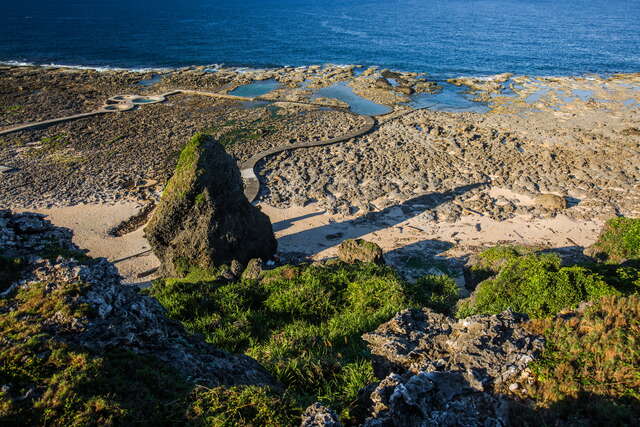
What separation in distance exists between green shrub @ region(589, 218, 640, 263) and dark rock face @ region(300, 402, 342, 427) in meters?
13.4

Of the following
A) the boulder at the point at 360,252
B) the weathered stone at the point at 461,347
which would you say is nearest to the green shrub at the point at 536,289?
the weathered stone at the point at 461,347

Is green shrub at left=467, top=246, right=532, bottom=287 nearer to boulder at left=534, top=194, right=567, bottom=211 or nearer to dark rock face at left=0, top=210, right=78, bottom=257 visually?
boulder at left=534, top=194, right=567, bottom=211

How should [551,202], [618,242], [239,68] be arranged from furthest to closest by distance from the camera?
[239,68], [551,202], [618,242]

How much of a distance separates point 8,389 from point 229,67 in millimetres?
59188

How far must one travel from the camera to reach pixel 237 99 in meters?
41.5

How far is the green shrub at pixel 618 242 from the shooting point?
14.0 metres

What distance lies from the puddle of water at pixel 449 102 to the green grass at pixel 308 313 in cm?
2890

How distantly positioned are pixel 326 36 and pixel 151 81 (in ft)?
149

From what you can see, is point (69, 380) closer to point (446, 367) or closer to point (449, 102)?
point (446, 367)

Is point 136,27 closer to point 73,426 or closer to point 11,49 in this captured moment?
point 11,49

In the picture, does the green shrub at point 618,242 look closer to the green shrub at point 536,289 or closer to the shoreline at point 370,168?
the shoreline at point 370,168

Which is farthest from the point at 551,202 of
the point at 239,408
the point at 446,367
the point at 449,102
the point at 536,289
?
the point at 449,102

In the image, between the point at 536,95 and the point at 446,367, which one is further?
the point at 536,95

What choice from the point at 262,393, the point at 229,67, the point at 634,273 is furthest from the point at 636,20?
the point at 262,393
